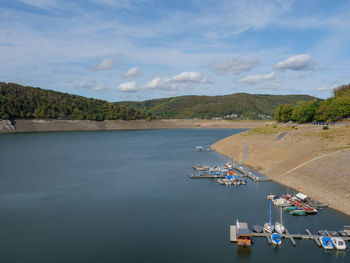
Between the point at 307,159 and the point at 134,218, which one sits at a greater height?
the point at 307,159

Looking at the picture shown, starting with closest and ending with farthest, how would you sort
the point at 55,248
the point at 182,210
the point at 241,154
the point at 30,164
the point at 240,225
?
the point at 55,248, the point at 240,225, the point at 182,210, the point at 30,164, the point at 241,154

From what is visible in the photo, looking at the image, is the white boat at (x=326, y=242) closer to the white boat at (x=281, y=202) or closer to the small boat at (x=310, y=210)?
the small boat at (x=310, y=210)

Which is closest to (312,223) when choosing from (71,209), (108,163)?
A: (71,209)

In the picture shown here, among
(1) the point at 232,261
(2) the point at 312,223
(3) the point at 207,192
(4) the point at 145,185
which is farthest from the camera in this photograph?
(4) the point at 145,185

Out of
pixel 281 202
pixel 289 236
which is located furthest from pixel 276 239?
pixel 281 202

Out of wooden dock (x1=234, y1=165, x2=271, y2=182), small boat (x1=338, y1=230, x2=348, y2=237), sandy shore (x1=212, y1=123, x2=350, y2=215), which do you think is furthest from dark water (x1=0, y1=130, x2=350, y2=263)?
sandy shore (x1=212, y1=123, x2=350, y2=215)

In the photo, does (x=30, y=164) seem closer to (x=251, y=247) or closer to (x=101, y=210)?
(x=101, y=210)

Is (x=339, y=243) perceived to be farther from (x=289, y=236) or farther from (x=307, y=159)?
(x=307, y=159)
